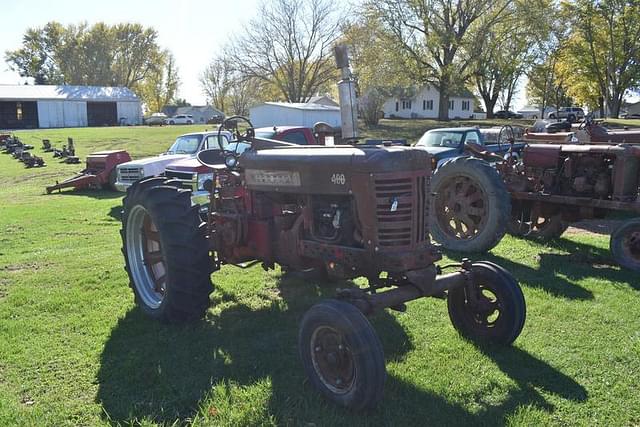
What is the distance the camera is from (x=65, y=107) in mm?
51281

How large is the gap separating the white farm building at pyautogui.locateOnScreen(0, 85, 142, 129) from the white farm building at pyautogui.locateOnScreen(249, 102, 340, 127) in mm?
22688

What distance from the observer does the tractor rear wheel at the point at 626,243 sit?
6648 mm

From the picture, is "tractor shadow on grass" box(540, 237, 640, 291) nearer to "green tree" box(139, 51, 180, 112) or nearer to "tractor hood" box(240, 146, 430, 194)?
"tractor hood" box(240, 146, 430, 194)

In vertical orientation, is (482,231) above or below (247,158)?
below

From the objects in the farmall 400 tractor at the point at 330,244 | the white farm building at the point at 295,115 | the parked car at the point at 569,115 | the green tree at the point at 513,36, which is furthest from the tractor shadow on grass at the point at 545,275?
the green tree at the point at 513,36

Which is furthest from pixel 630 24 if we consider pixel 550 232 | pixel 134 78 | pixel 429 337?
pixel 134 78

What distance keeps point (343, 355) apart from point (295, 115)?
109 feet

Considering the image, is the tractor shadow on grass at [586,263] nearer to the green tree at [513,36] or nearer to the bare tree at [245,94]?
the green tree at [513,36]

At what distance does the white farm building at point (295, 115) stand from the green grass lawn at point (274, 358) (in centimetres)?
2964

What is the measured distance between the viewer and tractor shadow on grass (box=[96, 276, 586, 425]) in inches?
138

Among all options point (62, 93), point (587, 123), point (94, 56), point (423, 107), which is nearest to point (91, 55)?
point (94, 56)

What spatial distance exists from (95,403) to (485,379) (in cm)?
262

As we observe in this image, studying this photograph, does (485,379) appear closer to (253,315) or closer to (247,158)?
(253,315)

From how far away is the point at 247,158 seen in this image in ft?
15.9
